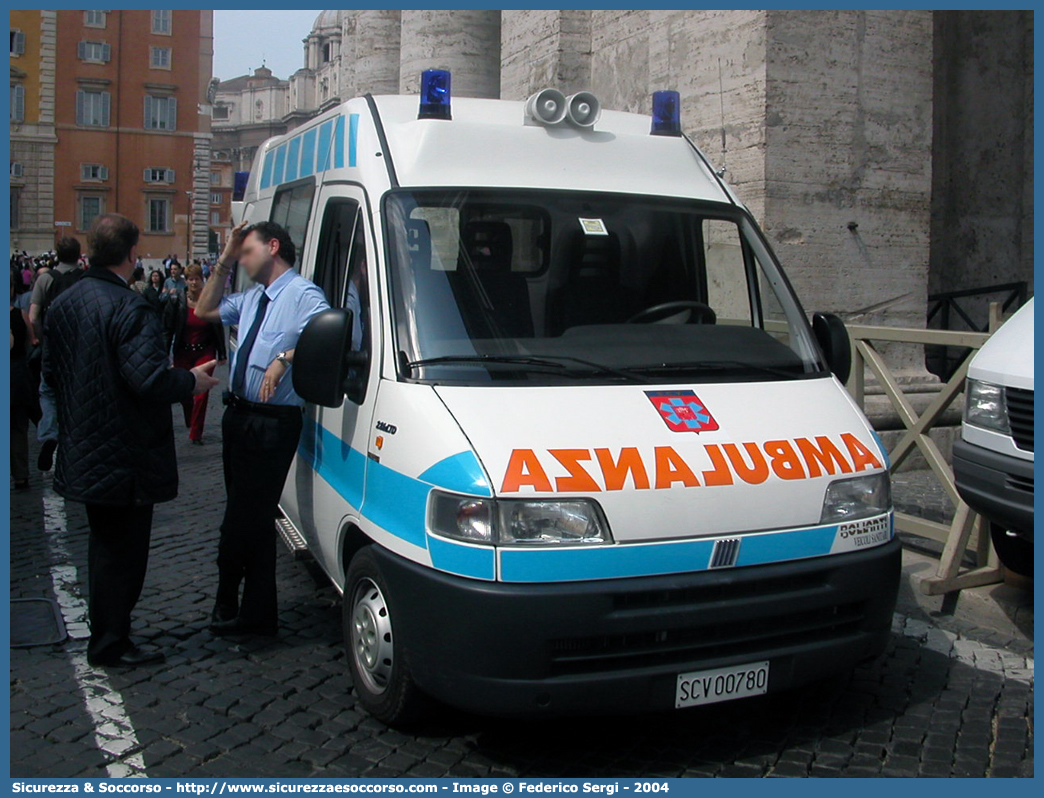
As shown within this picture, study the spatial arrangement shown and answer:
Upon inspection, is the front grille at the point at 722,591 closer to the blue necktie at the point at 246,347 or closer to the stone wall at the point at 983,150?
the blue necktie at the point at 246,347

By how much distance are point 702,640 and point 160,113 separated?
78.0 metres

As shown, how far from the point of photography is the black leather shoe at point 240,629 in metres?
5.22

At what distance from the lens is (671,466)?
150 inches

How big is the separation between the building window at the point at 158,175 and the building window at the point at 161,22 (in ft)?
29.7

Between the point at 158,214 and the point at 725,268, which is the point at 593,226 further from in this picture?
the point at 158,214

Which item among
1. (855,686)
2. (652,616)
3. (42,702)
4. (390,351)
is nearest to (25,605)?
(42,702)

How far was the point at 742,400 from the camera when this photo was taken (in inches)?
165

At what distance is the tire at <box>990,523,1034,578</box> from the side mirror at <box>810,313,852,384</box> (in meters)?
1.54

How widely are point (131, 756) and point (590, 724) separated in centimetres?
167

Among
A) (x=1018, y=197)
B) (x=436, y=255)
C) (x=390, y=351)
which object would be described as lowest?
(x=390, y=351)

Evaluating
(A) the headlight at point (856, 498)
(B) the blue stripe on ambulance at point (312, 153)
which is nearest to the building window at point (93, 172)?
(B) the blue stripe on ambulance at point (312, 153)

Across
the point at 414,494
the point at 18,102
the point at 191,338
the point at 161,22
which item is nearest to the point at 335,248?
the point at 414,494
